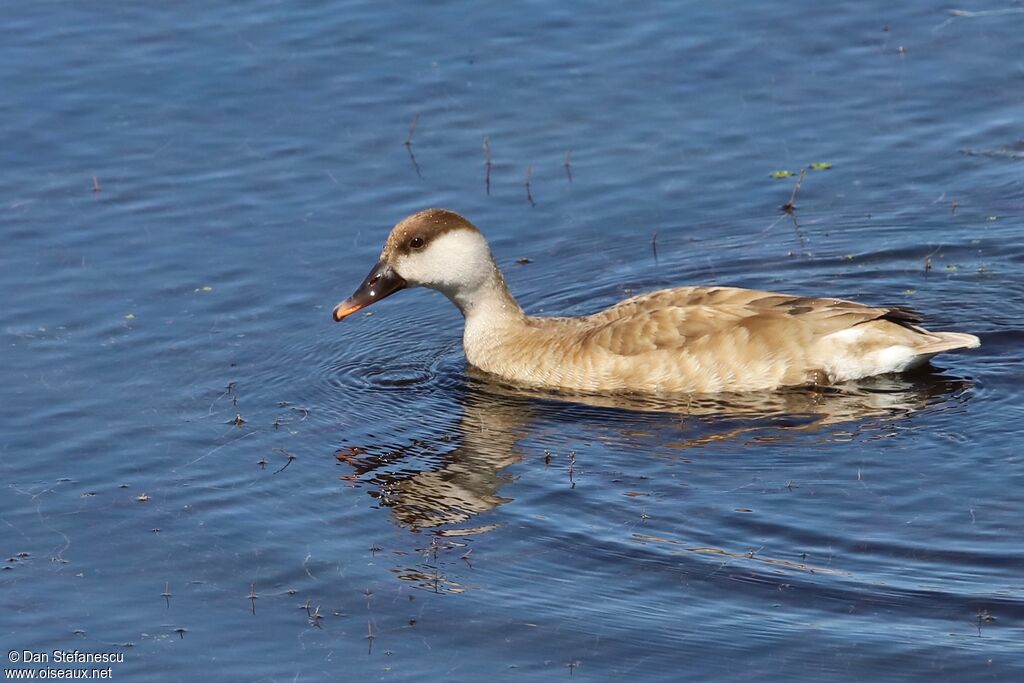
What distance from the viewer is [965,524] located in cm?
900

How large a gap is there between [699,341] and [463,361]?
1.86m

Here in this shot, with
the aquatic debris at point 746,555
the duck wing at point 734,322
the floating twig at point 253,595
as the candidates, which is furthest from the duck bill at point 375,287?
the aquatic debris at point 746,555

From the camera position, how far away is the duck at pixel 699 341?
11000 mm

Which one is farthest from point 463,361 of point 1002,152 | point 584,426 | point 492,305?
point 1002,152

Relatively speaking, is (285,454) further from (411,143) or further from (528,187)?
(411,143)

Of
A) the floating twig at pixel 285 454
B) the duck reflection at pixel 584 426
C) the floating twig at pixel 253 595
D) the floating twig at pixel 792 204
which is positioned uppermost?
the floating twig at pixel 792 204

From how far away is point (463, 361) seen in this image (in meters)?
12.2

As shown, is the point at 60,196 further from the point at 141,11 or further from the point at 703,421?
the point at 703,421

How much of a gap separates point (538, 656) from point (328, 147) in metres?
7.64

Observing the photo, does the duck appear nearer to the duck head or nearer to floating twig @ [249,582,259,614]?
the duck head

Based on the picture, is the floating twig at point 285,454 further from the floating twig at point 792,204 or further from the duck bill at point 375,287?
the floating twig at point 792,204

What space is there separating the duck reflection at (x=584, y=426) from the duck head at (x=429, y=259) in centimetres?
91

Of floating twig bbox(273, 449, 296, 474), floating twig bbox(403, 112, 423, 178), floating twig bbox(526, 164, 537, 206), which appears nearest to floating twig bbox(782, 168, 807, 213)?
floating twig bbox(526, 164, 537, 206)

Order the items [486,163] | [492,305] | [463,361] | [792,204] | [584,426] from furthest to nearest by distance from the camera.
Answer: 1. [486,163]
2. [792,204]
3. [463,361]
4. [492,305]
5. [584,426]
